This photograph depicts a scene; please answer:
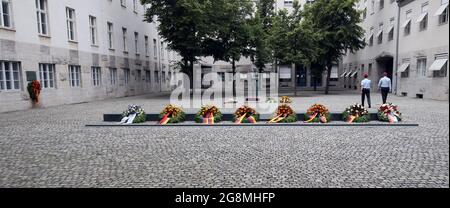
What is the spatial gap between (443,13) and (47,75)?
1040 inches

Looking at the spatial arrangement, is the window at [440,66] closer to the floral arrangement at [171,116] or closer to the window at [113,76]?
the floral arrangement at [171,116]

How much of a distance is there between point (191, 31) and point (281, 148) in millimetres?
19948

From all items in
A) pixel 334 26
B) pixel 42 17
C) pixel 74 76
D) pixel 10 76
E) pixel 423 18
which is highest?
pixel 334 26

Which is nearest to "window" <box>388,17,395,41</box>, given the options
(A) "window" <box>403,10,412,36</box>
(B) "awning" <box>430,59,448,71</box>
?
(A) "window" <box>403,10,412,36</box>

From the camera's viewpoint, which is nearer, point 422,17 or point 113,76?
point 422,17

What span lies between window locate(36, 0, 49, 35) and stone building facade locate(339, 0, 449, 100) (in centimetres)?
2319

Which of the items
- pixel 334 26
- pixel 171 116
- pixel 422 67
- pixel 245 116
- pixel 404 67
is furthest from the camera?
pixel 334 26

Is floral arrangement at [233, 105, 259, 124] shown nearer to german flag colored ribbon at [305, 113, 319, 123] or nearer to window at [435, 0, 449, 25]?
german flag colored ribbon at [305, 113, 319, 123]

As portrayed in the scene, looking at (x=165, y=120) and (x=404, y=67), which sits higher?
(x=404, y=67)

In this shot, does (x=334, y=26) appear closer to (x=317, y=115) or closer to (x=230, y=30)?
(x=230, y=30)

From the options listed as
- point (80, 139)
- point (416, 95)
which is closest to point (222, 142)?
point (80, 139)

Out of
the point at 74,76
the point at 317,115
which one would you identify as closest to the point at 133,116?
the point at 317,115

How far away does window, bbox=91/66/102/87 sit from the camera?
82.2 ft

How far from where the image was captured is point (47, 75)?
19688 millimetres
